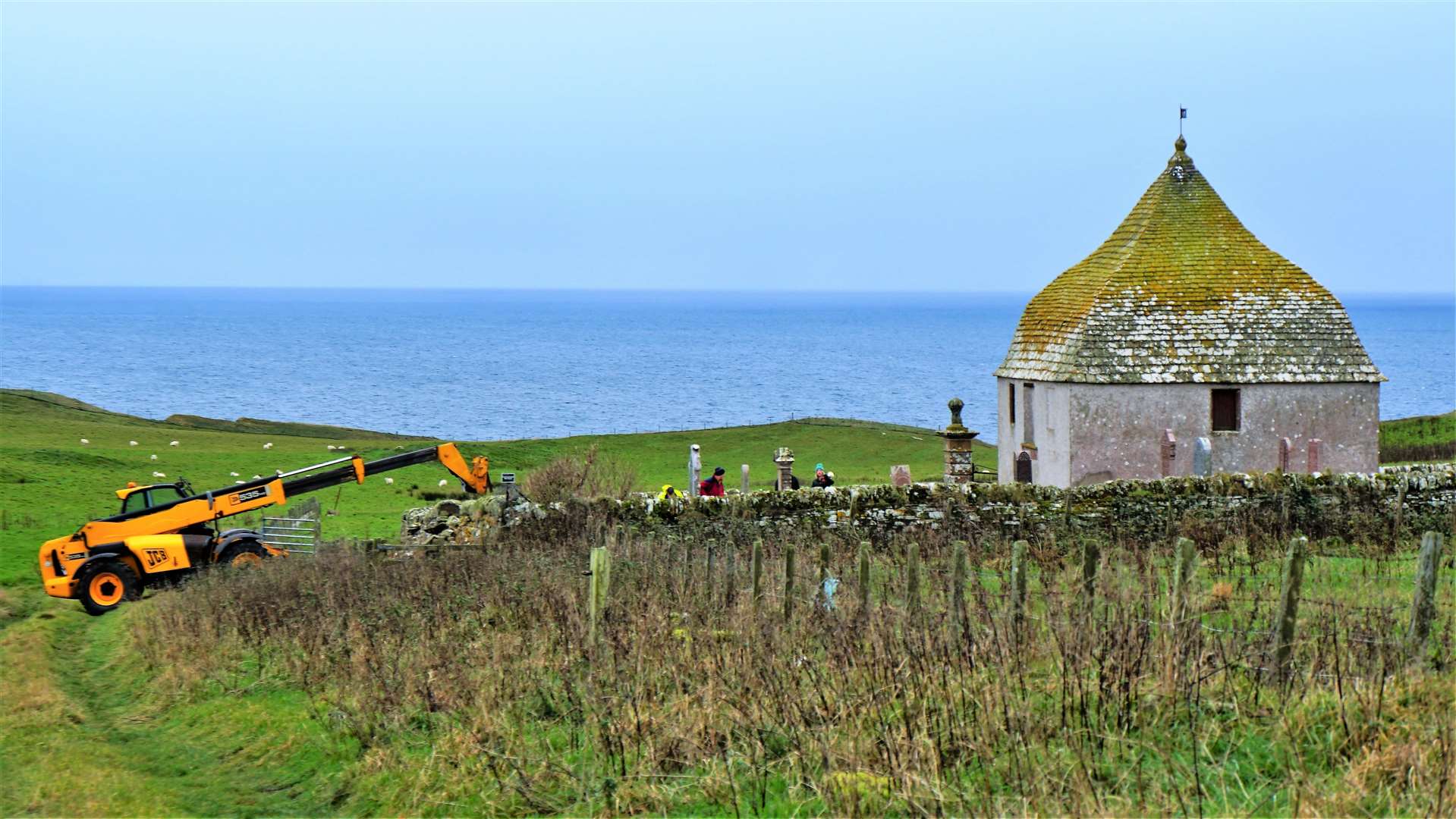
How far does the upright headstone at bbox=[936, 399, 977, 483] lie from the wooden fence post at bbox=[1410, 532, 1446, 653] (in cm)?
2074

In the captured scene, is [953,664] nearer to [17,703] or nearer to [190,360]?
[17,703]

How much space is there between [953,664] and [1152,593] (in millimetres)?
2634

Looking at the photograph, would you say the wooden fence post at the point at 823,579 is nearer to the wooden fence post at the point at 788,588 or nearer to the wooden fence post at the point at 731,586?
the wooden fence post at the point at 788,588

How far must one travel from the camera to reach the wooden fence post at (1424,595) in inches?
387

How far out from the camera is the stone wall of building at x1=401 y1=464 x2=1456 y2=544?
22797mm

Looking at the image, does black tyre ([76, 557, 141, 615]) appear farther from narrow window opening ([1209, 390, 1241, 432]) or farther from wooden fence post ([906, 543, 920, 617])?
narrow window opening ([1209, 390, 1241, 432])

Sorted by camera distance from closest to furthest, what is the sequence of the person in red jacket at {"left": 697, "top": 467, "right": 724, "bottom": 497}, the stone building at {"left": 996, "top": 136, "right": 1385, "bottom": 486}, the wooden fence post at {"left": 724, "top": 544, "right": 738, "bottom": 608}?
the wooden fence post at {"left": 724, "top": 544, "right": 738, "bottom": 608} < the person in red jacket at {"left": 697, "top": 467, "right": 724, "bottom": 497} < the stone building at {"left": 996, "top": 136, "right": 1385, "bottom": 486}

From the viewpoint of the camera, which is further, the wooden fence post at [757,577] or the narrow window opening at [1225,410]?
the narrow window opening at [1225,410]

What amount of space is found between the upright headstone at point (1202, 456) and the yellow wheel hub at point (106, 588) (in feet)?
67.9

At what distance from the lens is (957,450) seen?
31.5m

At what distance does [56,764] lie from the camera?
13.2 m

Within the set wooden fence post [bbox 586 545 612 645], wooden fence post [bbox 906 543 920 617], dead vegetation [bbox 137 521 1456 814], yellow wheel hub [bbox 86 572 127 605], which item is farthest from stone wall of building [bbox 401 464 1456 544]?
wooden fence post [bbox 906 543 920 617]

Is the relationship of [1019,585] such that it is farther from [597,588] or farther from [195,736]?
[195,736]

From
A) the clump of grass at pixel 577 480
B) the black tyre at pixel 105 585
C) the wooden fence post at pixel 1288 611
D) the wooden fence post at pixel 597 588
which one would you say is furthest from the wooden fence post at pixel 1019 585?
the black tyre at pixel 105 585
